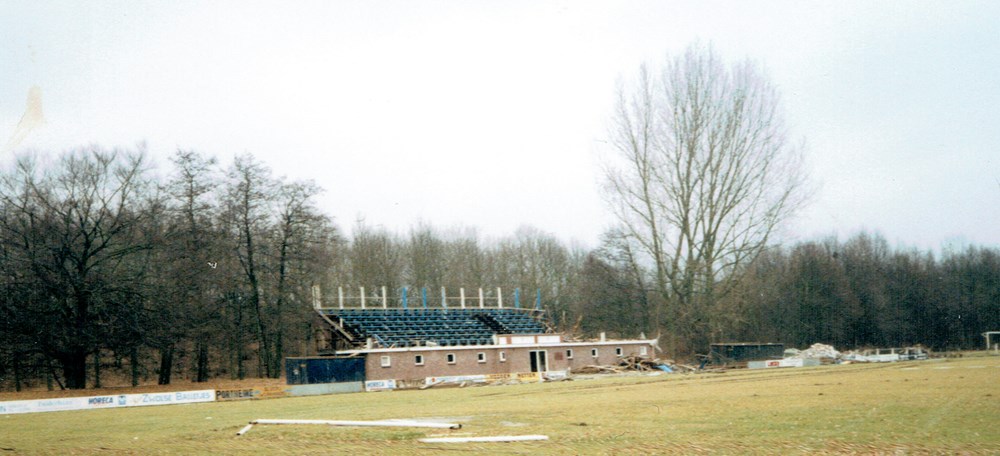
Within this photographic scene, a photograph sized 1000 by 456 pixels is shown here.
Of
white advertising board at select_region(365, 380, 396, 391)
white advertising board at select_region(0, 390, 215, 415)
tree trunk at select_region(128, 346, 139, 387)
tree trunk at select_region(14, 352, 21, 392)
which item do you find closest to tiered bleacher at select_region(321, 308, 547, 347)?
white advertising board at select_region(365, 380, 396, 391)

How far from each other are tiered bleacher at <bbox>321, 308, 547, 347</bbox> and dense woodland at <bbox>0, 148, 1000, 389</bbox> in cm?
388

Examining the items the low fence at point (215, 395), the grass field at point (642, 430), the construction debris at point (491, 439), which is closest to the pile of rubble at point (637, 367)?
the low fence at point (215, 395)

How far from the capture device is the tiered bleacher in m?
61.4

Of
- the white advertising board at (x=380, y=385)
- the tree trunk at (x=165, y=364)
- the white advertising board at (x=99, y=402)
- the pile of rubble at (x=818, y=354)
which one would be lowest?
the pile of rubble at (x=818, y=354)

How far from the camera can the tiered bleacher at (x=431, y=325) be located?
61.4m

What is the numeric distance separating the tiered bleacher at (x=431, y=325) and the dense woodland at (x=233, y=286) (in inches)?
153

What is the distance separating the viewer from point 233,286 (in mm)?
57781

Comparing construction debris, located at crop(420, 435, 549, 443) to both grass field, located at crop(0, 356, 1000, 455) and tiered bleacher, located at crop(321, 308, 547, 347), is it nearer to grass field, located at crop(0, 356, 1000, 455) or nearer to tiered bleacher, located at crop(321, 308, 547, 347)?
grass field, located at crop(0, 356, 1000, 455)

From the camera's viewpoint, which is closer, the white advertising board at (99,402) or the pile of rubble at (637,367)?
the white advertising board at (99,402)

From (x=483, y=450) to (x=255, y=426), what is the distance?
888 centimetres

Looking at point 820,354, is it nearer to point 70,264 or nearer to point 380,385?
point 380,385

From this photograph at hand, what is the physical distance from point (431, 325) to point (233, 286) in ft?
51.7

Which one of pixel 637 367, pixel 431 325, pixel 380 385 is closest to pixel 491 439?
pixel 380 385

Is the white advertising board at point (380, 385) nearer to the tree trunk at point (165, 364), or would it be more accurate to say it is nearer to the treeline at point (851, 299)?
the tree trunk at point (165, 364)
